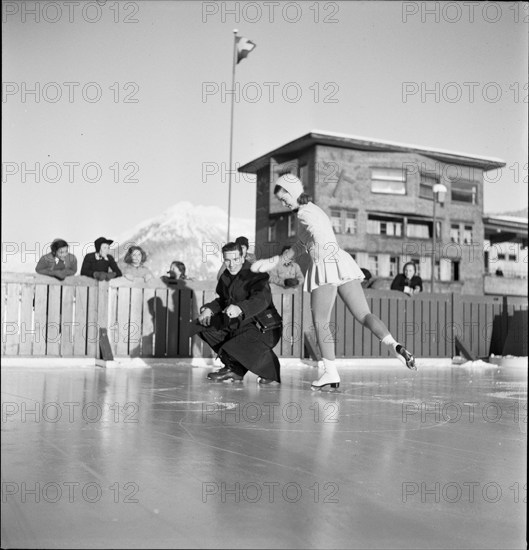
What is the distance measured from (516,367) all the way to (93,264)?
6.25 meters

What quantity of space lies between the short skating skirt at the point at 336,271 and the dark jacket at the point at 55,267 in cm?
424

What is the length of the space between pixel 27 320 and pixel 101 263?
4.01ft

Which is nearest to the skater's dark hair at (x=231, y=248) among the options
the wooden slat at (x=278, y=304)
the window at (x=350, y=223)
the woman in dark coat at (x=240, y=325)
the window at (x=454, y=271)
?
the woman in dark coat at (x=240, y=325)

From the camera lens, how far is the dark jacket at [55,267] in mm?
8789

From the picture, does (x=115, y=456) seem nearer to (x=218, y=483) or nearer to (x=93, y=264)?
(x=218, y=483)

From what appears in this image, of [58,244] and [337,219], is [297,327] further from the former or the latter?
[337,219]

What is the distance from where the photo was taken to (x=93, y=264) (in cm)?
926

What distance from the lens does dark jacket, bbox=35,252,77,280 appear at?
879cm

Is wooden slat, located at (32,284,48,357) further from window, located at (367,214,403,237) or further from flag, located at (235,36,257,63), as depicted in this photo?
window, located at (367,214,403,237)

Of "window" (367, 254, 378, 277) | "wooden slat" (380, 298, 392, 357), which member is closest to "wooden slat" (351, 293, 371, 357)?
"wooden slat" (380, 298, 392, 357)

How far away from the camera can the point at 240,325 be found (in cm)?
641

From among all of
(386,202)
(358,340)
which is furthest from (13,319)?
(386,202)

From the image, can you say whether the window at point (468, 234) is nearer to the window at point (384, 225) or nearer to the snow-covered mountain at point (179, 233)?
the window at point (384, 225)

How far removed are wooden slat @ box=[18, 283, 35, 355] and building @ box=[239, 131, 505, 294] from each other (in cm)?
2676
